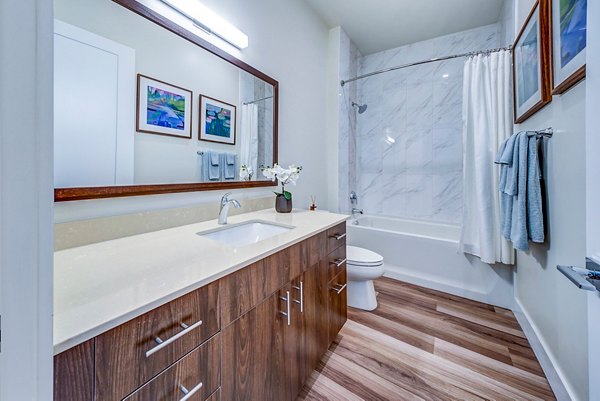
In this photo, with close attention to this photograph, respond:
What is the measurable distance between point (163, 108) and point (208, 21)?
1.99ft

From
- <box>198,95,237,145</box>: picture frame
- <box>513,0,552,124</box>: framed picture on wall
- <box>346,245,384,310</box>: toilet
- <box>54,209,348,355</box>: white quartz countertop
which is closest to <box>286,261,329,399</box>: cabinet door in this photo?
<box>54,209,348,355</box>: white quartz countertop

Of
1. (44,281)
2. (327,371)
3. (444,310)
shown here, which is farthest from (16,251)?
(444,310)

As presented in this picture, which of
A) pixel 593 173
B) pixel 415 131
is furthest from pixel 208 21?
pixel 415 131

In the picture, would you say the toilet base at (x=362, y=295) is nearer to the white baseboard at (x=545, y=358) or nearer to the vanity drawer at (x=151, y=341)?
the white baseboard at (x=545, y=358)

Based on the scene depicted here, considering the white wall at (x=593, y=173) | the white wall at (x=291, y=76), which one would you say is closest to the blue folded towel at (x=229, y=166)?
the white wall at (x=291, y=76)

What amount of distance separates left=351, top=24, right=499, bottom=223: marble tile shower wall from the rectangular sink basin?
2195 millimetres

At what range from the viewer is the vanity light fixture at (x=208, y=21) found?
1.30 metres

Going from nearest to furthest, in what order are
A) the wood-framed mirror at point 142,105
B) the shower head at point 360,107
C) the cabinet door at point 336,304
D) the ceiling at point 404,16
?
the wood-framed mirror at point 142,105, the cabinet door at point 336,304, the ceiling at point 404,16, the shower head at point 360,107

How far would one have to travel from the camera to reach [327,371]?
142 cm

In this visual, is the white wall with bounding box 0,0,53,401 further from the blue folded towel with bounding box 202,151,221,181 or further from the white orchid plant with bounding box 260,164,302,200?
the white orchid plant with bounding box 260,164,302,200

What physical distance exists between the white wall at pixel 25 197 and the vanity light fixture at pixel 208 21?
1198mm

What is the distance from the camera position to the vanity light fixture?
4.25 ft

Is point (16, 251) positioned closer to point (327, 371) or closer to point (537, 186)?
point (327, 371)

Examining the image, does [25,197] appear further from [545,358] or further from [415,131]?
[415,131]
